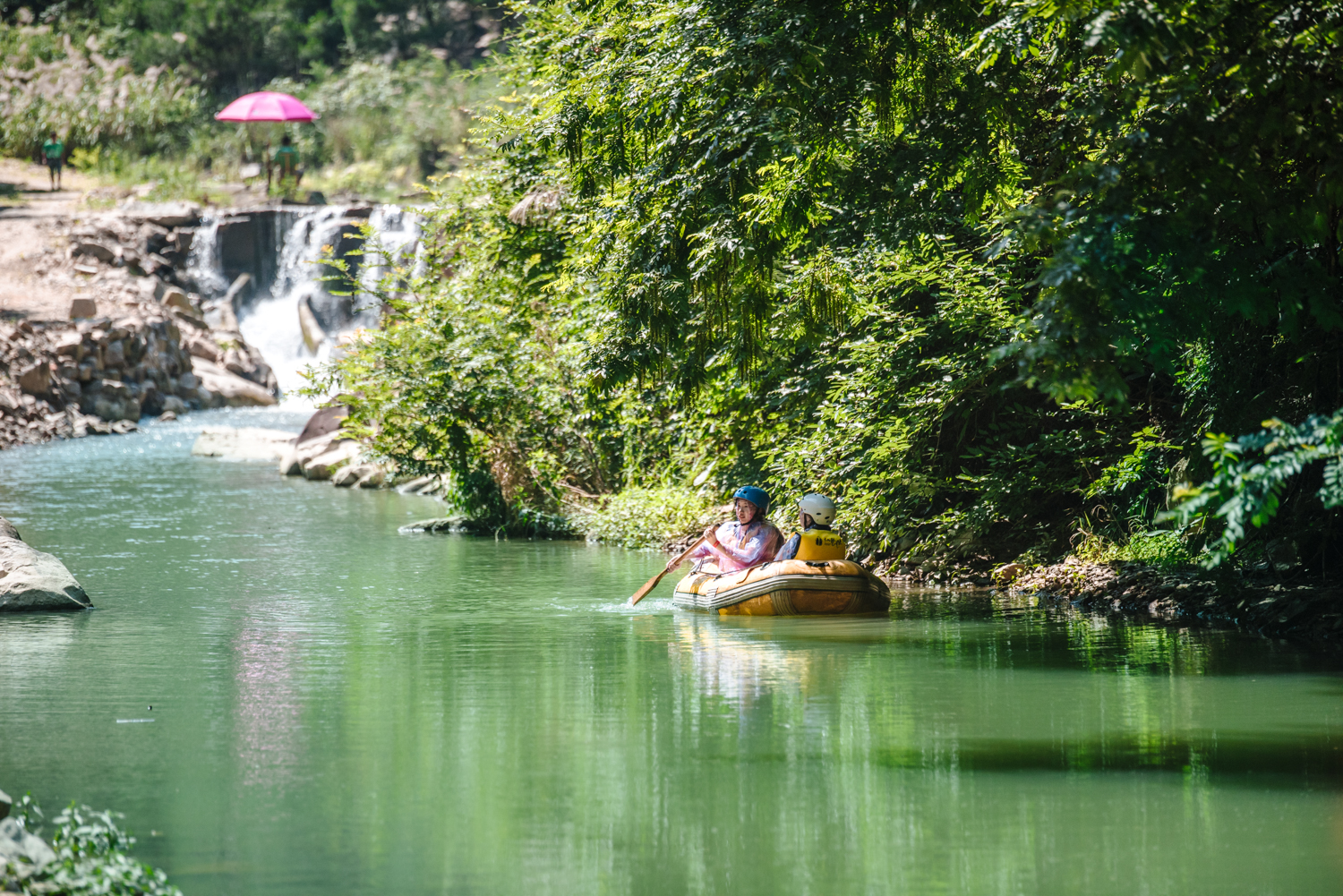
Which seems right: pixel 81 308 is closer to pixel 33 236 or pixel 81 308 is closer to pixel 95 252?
pixel 95 252

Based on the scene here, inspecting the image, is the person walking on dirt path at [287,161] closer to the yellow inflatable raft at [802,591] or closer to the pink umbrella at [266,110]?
the pink umbrella at [266,110]

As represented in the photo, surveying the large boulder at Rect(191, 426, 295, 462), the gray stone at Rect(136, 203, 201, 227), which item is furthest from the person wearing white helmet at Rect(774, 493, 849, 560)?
the gray stone at Rect(136, 203, 201, 227)

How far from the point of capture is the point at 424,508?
22422mm

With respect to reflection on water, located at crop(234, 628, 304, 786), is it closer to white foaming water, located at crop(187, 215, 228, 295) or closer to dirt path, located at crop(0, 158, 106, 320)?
dirt path, located at crop(0, 158, 106, 320)

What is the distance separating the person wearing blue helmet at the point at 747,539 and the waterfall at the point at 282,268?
28.4 m

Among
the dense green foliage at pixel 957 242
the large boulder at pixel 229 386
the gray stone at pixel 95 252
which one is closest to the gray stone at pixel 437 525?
the dense green foliage at pixel 957 242

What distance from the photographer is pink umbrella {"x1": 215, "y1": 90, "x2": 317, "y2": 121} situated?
36844 mm

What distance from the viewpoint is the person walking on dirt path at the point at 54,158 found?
43.8m

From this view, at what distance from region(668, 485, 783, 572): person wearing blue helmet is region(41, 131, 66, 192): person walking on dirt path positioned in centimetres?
3730

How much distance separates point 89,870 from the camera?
5.14 metres

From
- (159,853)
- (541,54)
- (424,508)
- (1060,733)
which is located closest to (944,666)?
(1060,733)

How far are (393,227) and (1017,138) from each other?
29.6 m

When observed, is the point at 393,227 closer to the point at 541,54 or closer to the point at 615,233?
the point at 541,54

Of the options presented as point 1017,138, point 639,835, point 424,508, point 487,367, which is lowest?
point 639,835
